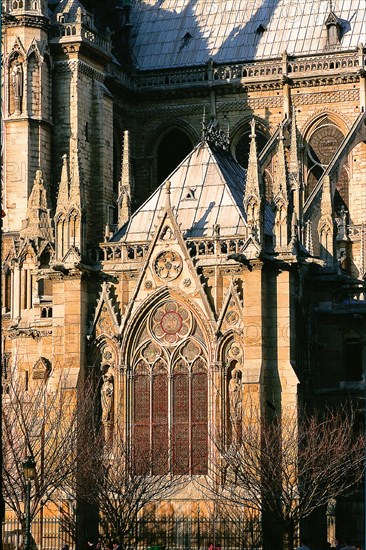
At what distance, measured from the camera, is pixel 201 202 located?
51.0 meters

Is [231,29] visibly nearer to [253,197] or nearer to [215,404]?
[253,197]

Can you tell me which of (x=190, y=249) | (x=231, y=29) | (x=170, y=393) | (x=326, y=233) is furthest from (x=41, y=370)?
(x=231, y=29)

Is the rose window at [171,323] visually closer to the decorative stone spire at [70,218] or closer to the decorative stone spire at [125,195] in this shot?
the decorative stone spire at [70,218]

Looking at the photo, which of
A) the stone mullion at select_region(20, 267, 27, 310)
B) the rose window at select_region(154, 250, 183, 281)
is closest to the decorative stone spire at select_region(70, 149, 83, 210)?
the rose window at select_region(154, 250, 183, 281)

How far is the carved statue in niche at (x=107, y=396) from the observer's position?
162ft

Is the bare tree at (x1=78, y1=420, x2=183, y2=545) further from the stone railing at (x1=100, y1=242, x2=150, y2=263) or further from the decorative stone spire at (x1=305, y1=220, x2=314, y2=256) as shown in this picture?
the decorative stone spire at (x1=305, y1=220, x2=314, y2=256)

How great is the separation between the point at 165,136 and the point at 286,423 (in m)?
27.1

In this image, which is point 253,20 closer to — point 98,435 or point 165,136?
point 165,136

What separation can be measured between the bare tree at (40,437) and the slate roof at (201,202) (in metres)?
5.08

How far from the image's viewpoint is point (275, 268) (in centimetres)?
4831

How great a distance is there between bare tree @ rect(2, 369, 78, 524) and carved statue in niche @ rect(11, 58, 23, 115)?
14763 millimetres

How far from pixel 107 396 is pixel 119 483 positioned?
3.89m

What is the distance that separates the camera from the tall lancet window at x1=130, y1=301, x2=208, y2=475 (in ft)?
159

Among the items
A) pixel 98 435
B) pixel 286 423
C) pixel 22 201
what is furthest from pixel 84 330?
pixel 22 201
